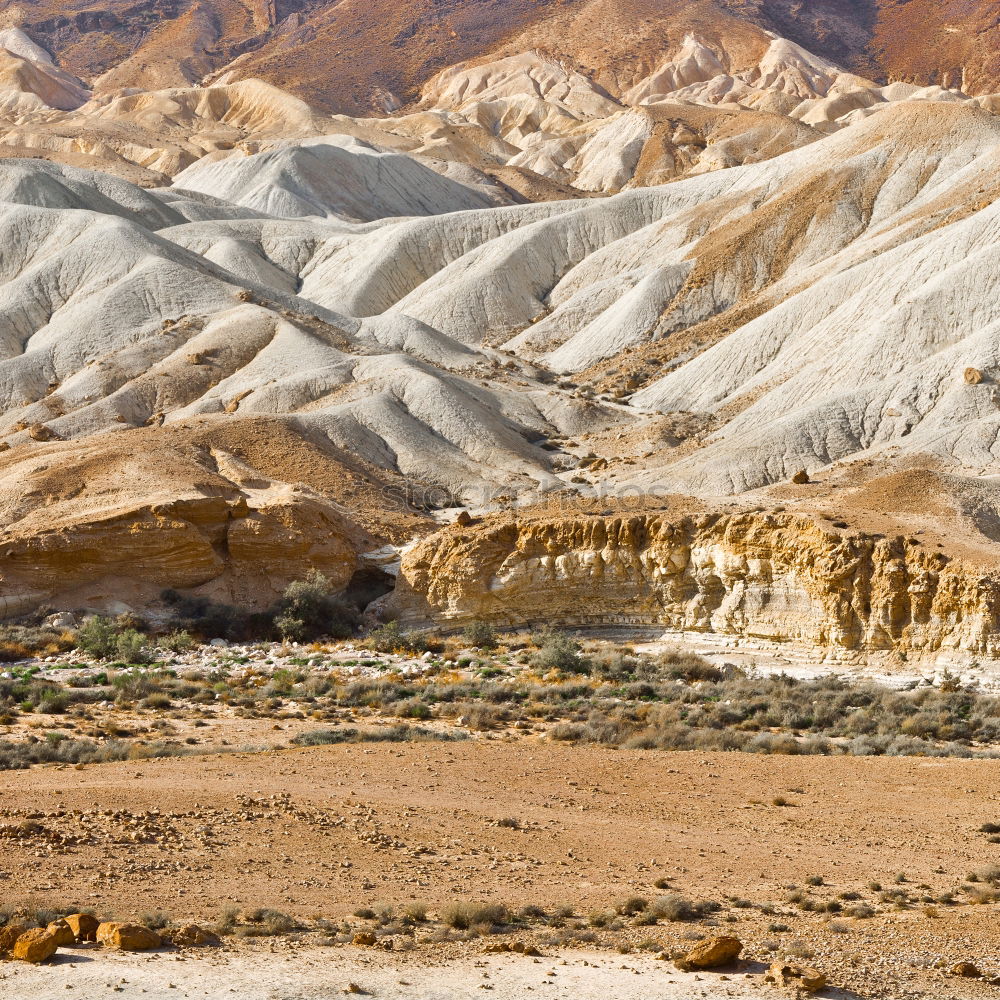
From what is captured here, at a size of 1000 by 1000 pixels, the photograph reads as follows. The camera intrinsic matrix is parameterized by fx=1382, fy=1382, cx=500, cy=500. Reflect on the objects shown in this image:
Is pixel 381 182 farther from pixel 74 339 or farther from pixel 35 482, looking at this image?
pixel 35 482

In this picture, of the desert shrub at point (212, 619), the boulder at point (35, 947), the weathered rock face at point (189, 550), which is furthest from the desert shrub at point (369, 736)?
the weathered rock face at point (189, 550)

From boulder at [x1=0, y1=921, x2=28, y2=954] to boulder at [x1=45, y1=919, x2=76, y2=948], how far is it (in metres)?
0.20

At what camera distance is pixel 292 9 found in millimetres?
198125

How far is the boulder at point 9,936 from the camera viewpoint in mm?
8844

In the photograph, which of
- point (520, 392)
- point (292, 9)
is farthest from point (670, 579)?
point (292, 9)

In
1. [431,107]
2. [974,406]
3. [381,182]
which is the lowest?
[974,406]

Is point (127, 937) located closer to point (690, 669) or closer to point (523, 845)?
point (523, 845)

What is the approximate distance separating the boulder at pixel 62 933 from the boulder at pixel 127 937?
187 millimetres

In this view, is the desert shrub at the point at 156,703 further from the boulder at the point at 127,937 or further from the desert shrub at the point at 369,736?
the boulder at the point at 127,937

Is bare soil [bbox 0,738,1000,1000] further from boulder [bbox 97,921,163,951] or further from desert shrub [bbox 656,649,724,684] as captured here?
desert shrub [bbox 656,649,724,684]

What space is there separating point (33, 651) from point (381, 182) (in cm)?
8599

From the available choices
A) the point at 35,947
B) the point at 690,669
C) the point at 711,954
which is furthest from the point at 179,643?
the point at 711,954

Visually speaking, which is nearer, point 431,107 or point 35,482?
point 35,482

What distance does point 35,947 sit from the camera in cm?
864
